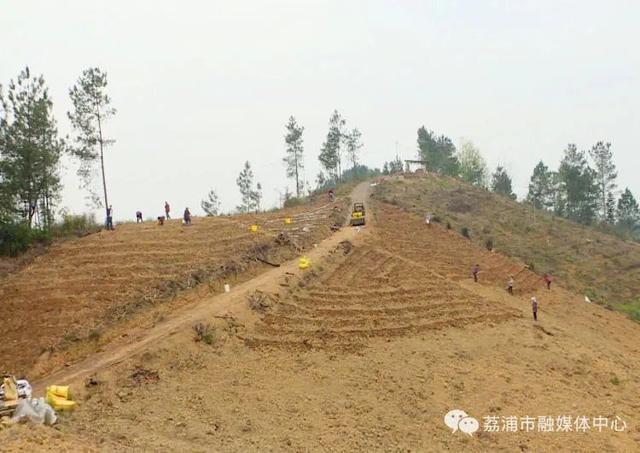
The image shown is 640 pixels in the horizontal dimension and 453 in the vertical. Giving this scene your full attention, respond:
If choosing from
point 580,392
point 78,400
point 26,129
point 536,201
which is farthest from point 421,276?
point 536,201

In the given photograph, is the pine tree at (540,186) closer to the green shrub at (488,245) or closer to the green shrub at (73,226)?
the green shrub at (488,245)

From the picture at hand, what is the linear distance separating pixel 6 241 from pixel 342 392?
18408mm

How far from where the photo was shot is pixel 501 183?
269 feet

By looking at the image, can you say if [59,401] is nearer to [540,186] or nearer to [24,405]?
[24,405]

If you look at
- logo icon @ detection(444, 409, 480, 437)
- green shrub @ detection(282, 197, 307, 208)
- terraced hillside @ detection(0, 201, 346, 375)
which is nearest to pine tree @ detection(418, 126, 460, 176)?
green shrub @ detection(282, 197, 307, 208)

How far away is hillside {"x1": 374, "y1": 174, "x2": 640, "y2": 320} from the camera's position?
121 feet

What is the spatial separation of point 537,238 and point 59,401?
44908 millimetres

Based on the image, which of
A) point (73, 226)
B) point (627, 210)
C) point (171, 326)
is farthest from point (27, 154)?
point (627, 210)

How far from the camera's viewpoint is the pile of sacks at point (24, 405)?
9.62m

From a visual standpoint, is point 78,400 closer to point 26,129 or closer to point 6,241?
point 6,241

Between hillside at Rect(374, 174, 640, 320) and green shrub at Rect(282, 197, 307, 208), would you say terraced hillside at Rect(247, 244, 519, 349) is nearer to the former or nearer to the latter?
hillside at Rect(374, 174, 640, 320)

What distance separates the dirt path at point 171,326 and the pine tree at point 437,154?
64.1m

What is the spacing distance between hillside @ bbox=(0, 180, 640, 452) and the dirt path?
79 mm

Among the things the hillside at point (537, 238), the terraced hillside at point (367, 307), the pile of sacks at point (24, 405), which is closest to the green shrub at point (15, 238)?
the terraced hillside at point (367, 307)
